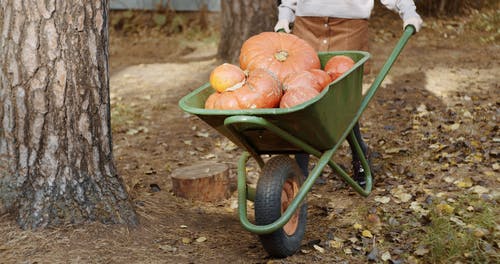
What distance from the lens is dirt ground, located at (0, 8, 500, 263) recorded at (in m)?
3.58

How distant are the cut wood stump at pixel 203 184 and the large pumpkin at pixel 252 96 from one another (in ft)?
4.49

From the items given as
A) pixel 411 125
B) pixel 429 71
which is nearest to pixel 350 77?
pixel 411 125

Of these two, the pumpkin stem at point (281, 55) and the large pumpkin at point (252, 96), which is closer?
the large pumpkin at point (252, 96)

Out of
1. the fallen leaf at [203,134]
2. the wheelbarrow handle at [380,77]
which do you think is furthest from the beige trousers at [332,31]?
the fallen leaf at [203,134]

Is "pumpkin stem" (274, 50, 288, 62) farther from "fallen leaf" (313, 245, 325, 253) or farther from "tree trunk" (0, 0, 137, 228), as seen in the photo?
"fallen leaf" (313, 245, 325, 253)

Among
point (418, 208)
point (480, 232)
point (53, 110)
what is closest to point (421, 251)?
point (480, 232)

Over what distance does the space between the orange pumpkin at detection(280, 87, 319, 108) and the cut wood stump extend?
4.93ft

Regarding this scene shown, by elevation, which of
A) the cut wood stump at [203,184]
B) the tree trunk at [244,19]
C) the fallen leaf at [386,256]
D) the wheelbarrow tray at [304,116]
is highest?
the wheelbarrow tray at [304,116]

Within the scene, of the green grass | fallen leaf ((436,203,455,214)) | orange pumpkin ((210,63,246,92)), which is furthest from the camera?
fallen leaf ((436,203,455,214))

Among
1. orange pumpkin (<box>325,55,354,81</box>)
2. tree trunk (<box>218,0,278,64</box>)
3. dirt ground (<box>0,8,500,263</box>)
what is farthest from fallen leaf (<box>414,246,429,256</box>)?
tree trunk (<box>218,0,278,64</box>)

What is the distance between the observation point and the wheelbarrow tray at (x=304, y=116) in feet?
9.82

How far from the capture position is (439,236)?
11.8ft

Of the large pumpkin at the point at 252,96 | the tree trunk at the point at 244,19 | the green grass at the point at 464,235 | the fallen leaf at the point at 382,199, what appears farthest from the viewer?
the tree trunk at the point at 244,19

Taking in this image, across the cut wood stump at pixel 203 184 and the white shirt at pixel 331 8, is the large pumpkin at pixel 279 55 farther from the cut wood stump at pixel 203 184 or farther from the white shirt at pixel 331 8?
the cut wood stump at pixel 203 184
